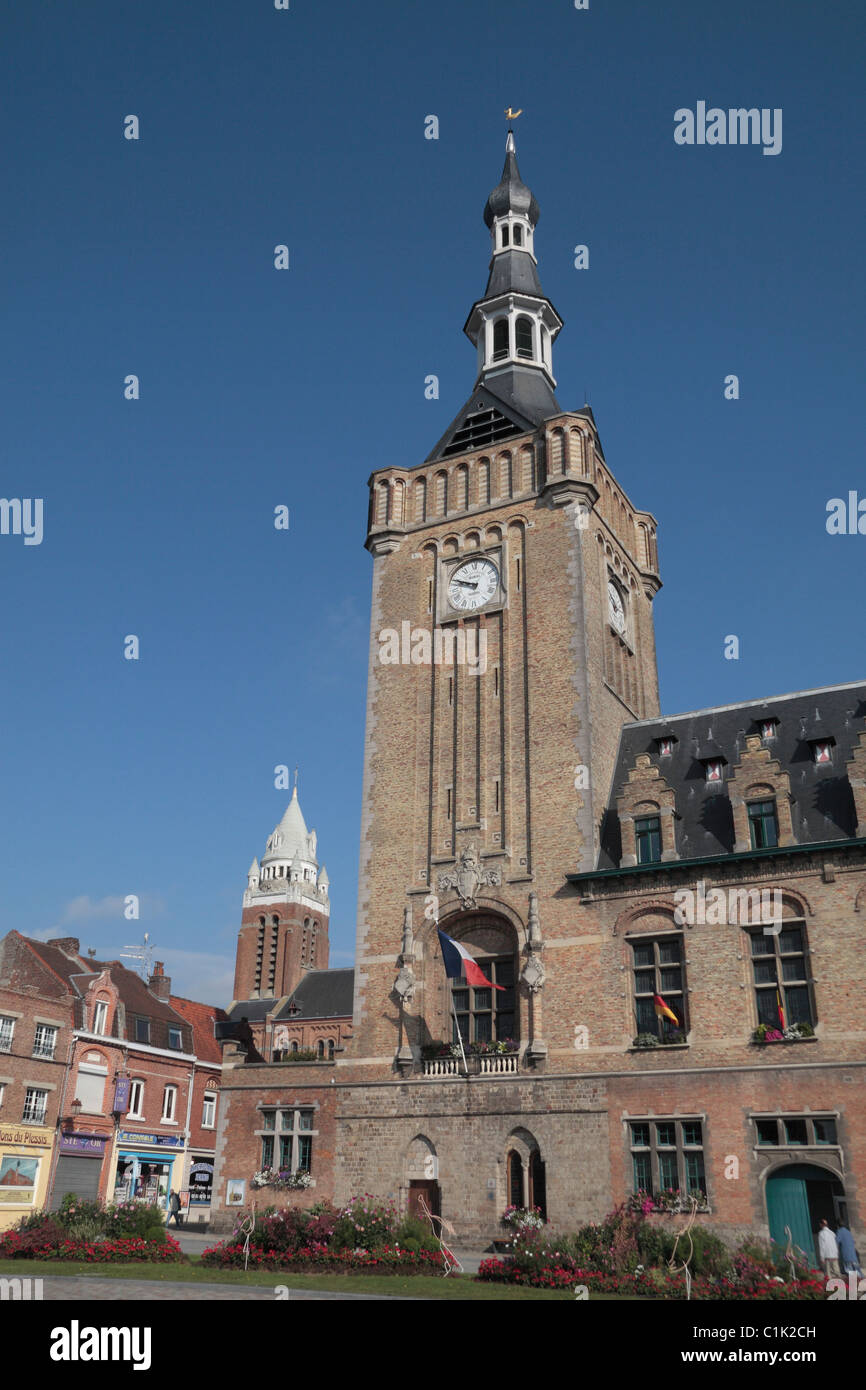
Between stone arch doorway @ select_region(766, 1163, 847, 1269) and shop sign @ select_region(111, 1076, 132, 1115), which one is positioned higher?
shop sign @ select_region(111, 1076, 132, 1115)

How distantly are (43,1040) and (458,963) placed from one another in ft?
76.8

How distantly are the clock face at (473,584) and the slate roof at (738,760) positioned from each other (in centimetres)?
780

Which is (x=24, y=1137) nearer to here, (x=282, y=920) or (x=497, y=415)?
(x=497, y=415)

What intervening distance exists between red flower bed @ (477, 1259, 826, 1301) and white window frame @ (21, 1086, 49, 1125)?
27.5 m

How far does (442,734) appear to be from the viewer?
131 feet

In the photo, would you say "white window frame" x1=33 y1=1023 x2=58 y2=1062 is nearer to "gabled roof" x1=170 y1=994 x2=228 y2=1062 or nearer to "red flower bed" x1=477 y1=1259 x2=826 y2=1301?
"gabled roof" x1=170 y1=994 x2=228 y2=1062

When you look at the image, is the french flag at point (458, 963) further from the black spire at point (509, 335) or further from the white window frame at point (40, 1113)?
the white window frame at point (40, 1113)

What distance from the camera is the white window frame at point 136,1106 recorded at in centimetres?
5183

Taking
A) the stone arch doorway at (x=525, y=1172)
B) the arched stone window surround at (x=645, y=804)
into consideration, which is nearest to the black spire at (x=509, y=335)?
the arched stone window surround at (x=645, y=804)

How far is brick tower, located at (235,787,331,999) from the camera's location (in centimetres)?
10139

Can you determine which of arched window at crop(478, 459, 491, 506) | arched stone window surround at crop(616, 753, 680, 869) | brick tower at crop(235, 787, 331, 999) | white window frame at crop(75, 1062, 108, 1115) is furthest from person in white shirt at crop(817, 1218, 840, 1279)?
brick tower at crop(235, 787, 331, 999)

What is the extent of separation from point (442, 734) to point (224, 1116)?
15.8 metres
